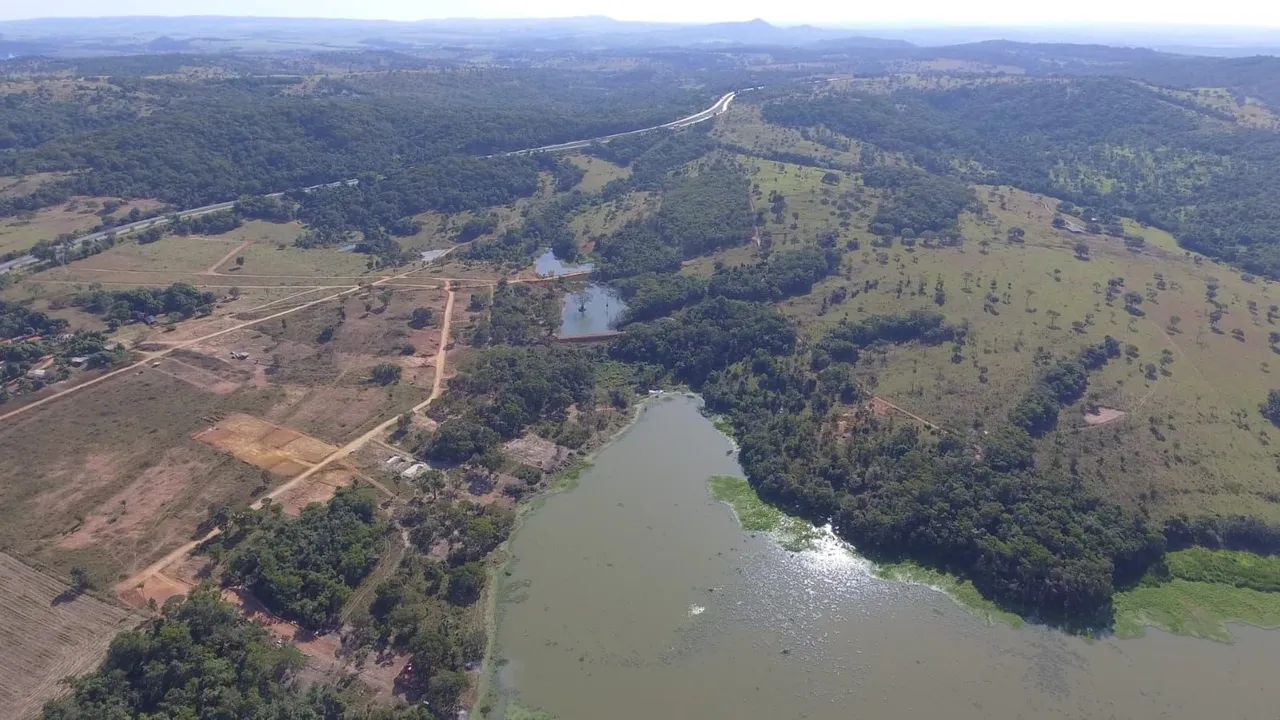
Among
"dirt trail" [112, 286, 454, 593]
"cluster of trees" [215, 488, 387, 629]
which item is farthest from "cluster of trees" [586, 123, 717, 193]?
"cluster of trees" [215, 488, 387, 629]

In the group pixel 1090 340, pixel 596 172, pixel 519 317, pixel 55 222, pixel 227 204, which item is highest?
pixel 596 172

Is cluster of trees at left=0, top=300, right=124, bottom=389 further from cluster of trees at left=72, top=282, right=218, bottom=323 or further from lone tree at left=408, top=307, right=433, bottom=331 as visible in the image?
lone tree at left=408, top=307, right=433, bottom=331

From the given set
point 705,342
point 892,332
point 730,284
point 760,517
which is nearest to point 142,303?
point 705,342

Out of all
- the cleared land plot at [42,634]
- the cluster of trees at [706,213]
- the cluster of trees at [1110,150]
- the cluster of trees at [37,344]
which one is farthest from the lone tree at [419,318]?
the cluster of trees at [1110,150]

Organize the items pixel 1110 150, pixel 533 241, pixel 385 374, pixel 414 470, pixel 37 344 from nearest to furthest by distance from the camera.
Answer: pixel 414 470 → pixel 385 374 → pixel 37 344 → pixel 533 241 → pixel 1110 150

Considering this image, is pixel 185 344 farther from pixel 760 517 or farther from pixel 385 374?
pixel 760 517

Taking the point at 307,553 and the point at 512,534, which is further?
the point at 512,534

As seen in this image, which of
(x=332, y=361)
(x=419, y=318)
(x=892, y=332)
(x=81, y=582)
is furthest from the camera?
(x=419, y=318)
